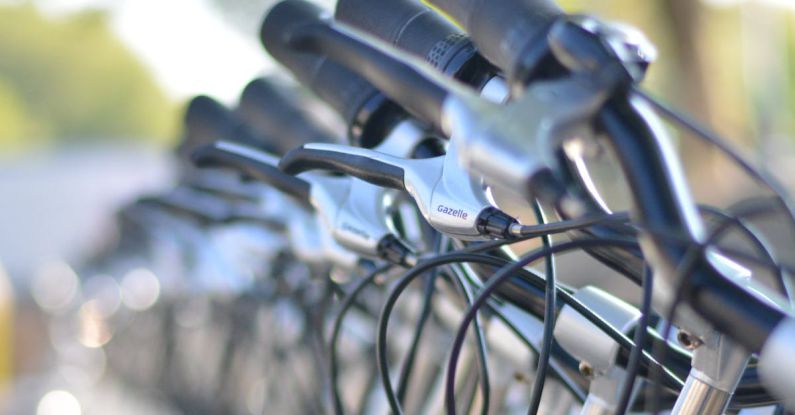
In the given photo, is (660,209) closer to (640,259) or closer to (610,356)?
(640,259)

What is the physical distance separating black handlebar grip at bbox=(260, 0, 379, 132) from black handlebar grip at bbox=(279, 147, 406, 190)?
0.07 meters

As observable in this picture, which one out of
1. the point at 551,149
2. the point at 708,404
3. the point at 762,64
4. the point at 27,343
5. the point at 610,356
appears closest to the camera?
the point at 551,149

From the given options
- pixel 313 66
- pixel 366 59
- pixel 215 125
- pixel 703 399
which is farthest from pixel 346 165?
pixel 215 125

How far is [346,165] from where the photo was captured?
0.89 meters

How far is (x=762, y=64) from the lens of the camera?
1253 centimetres

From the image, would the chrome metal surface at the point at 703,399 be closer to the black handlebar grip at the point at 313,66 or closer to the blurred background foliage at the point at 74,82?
the black handlebar grip at the point at 313,66

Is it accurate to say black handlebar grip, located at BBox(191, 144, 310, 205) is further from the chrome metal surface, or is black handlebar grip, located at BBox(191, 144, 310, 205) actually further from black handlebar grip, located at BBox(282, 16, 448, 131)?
the chrome metal surface

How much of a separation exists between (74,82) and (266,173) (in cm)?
1844

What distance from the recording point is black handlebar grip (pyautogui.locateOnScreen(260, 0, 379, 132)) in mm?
979

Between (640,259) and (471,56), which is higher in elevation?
(471,56)

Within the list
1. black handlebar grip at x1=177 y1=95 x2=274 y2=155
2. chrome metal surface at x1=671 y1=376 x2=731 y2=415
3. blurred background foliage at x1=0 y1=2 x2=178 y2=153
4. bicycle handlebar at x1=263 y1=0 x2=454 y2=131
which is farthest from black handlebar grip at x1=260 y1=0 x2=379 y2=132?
blurred background foliage at x1=0 y1=2 x2=178 y2=153

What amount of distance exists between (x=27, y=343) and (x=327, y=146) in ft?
15.0

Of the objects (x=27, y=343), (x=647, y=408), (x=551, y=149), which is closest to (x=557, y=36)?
(x=551, y=149)

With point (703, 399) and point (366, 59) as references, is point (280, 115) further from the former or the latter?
point (703, 399)
